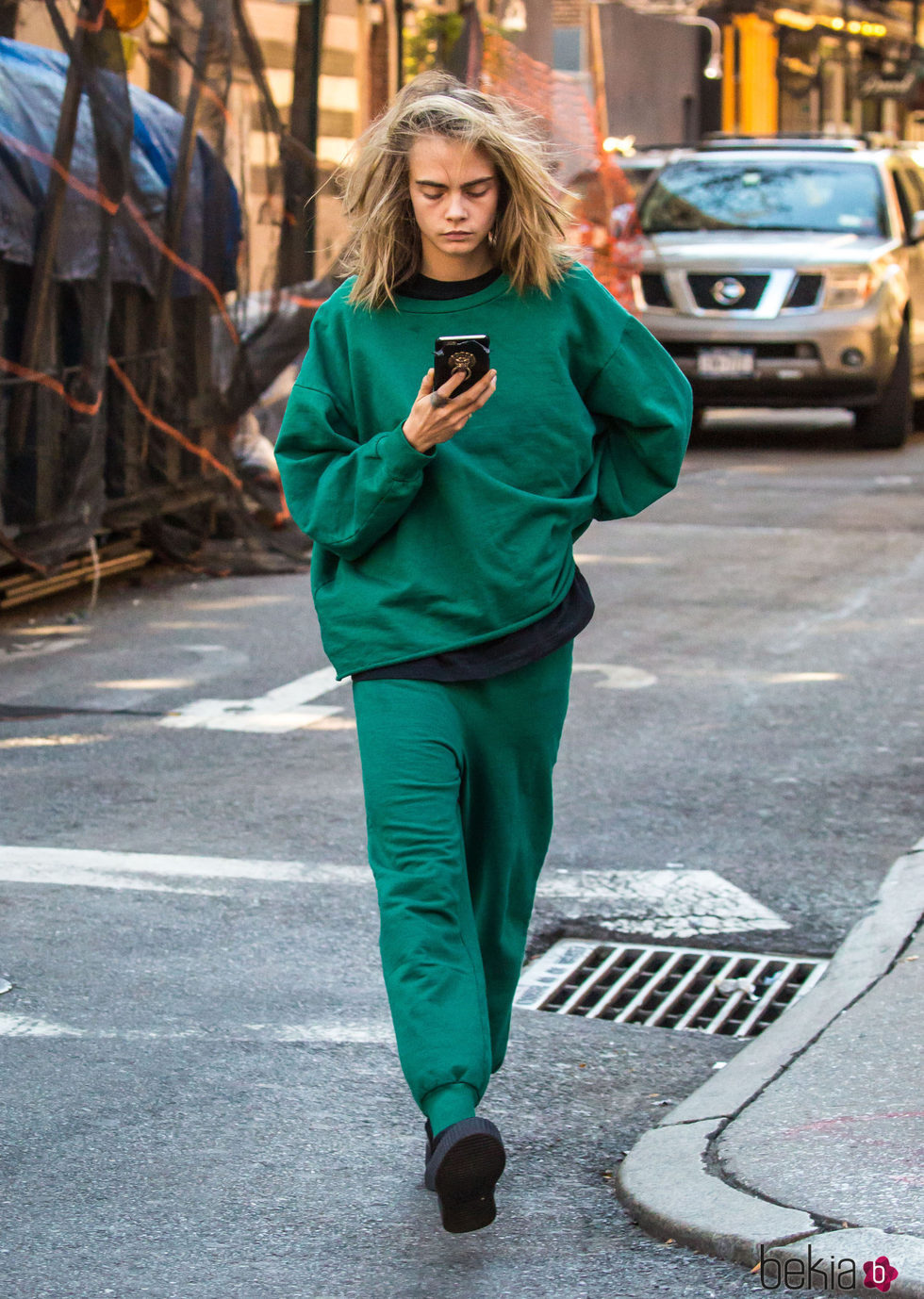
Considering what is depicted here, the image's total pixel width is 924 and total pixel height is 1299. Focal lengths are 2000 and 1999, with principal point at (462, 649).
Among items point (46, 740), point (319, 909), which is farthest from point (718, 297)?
point (319, 909)

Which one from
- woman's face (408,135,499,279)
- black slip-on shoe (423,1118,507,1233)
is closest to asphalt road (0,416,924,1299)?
black slip-on shoe (423,1118,507,1233)

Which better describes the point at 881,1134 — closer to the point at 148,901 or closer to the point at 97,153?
the point at 148,901

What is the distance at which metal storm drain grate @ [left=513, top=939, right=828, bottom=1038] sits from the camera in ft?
14.2

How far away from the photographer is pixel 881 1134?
133 inches

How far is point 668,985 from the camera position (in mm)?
4535

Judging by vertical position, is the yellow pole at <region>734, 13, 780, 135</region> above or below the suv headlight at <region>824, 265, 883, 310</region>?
above

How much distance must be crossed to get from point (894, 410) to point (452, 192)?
12705 millimetres

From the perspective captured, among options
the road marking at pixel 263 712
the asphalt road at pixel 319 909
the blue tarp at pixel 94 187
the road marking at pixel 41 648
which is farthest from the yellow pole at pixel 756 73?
the road marking at pixel 263 712

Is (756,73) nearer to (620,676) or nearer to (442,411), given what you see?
(620,676)

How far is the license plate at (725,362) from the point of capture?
48.7 ft

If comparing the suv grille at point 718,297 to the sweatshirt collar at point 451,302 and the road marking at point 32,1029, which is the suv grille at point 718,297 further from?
the sweatshirt collar at point 451,302

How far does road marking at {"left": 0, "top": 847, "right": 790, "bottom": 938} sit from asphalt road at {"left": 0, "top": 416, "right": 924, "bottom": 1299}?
0.04 ft

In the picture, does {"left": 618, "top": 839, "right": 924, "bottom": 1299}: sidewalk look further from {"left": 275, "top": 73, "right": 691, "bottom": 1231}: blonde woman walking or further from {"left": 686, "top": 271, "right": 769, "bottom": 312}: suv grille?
{"left": 686, "top": 271, "right": 769, "bottom": 312}: suv grille

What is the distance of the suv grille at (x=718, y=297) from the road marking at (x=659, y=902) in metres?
10.3
